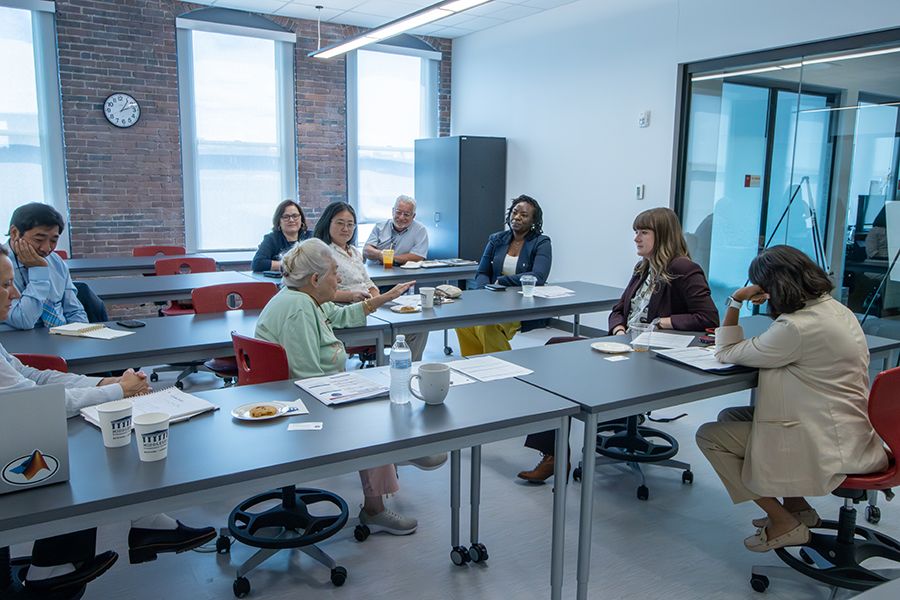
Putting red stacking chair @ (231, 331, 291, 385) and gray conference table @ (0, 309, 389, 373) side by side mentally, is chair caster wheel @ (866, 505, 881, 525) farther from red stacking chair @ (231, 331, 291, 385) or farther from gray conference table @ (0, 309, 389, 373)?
red stacking chair @ (231, 331, 291, 385)

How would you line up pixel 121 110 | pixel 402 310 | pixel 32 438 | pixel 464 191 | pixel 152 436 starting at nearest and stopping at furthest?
pixel 32 438 < pixel 152 436 < pixel 402 310 < pixel 121 110 < pixel 464 191

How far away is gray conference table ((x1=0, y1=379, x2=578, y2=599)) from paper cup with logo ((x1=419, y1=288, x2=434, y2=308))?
1.43 m

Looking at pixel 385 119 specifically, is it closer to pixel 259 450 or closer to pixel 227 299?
pixel 227 299

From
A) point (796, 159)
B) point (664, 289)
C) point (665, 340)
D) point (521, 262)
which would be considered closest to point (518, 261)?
point (521, 262)

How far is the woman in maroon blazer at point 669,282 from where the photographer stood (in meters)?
3.18

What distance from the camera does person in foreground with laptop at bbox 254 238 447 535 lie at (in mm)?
2467

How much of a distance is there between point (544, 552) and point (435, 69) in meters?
6.96

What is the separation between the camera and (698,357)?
2.65 meters

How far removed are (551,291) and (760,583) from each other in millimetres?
2280

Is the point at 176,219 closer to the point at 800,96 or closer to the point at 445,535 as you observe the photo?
the point at 445,535

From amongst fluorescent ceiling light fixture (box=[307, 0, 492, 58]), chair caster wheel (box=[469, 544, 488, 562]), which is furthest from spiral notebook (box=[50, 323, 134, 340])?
fluorescent ceiling light fixture (box=[307, 0, 492, 58])

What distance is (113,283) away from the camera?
4.30 metres

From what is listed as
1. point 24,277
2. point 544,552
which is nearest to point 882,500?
point 544,552

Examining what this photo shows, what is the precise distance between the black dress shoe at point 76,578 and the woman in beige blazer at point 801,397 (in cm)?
220
